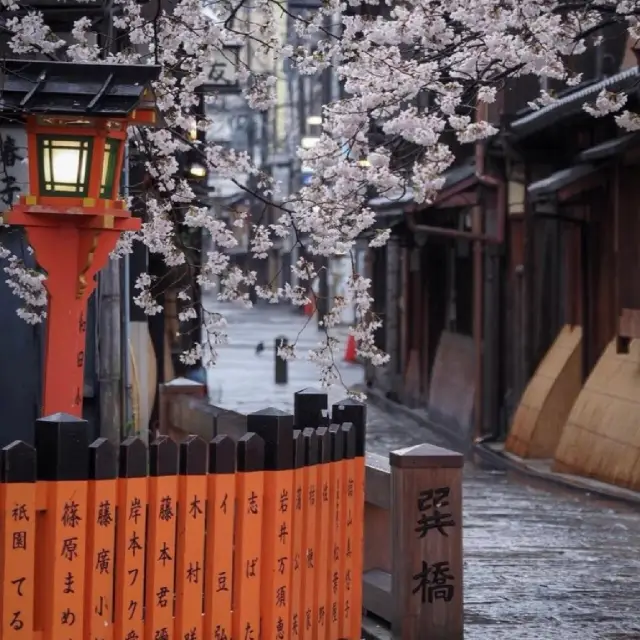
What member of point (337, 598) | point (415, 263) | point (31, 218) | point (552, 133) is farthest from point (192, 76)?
point (415, 263)

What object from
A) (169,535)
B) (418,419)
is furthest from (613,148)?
(418,419)

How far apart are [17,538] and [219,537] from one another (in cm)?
113

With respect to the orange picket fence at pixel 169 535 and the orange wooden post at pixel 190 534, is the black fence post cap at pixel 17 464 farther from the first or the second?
the orange wooden post at pixel 190 534

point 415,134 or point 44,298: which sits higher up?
point 415,134

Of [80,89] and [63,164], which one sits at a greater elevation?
[80,89]

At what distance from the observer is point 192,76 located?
11367 mm

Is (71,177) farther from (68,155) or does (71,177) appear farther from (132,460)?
(132,460)

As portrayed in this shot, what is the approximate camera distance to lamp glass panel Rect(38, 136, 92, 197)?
8.95 metres

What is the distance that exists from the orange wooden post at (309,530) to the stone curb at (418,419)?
52.5ft

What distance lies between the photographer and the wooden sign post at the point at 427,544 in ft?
27.3

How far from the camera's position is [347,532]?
318 inches

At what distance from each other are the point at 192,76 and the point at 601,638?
5.58 m

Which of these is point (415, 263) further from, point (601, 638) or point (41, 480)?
point (41, 480)

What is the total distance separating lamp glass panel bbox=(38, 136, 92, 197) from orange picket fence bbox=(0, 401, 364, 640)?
253 cm
